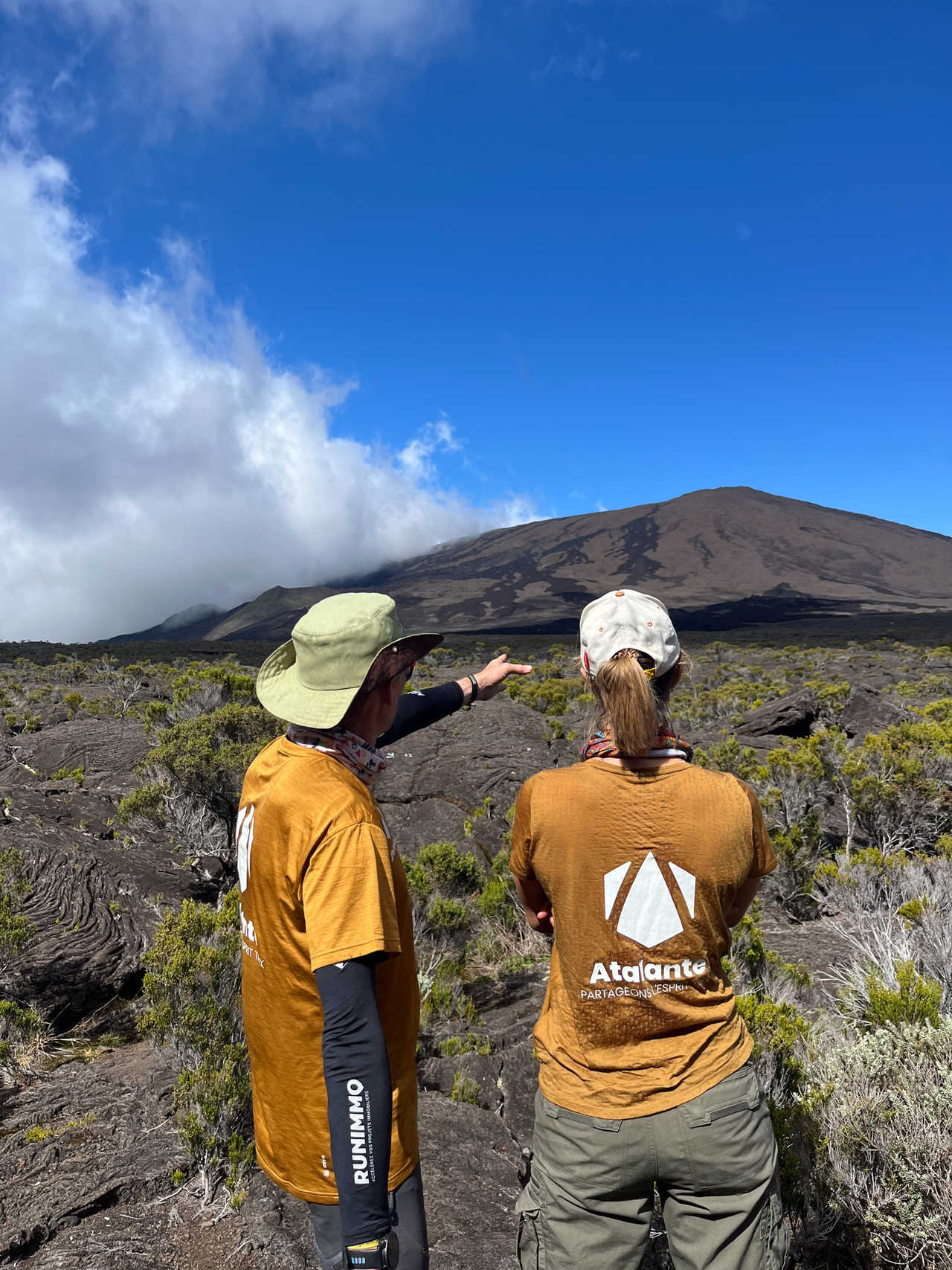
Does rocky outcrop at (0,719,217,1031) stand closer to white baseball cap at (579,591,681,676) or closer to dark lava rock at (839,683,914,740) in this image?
white baseball cap at (579,591,681,676)

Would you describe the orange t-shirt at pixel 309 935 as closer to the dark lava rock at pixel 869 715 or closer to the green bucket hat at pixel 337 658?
the green bucket hat at pixel 337 658

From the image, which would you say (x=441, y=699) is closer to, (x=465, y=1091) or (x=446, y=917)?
(x=465, y=1091)

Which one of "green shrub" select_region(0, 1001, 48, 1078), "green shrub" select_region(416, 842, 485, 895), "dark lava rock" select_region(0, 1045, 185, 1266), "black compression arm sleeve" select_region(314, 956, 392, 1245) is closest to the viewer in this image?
"black compression arm sleeve" select_region(314, 956, 392, 1245)

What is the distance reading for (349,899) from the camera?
3.98ft

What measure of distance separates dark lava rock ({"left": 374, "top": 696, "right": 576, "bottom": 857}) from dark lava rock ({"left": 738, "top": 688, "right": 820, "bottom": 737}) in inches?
151

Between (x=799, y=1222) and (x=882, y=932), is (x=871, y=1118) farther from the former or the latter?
(x=882, y=932)

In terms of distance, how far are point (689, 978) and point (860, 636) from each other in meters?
57.5

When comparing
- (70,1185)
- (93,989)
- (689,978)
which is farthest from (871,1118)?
(93,989)

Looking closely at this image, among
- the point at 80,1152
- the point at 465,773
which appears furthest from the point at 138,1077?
the point at 465,773

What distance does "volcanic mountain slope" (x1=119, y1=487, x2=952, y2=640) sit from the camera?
107812mm

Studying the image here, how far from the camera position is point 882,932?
3.92m

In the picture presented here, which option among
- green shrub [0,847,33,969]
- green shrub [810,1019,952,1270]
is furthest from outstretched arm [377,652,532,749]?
green shrub [0,847,33,969]

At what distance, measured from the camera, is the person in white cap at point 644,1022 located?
4.53ft

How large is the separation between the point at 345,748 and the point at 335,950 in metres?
0.37
